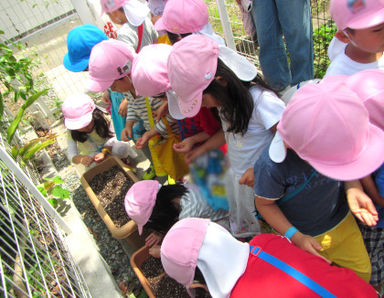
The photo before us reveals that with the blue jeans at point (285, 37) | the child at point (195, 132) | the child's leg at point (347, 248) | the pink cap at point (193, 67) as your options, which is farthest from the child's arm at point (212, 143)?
the blue jeans at point (285, 37)

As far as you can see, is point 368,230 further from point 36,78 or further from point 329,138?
point 36,78

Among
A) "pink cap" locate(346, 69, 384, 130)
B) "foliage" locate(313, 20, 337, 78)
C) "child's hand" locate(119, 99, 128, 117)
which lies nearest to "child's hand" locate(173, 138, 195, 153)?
"child's hand" locate(119, 99, 128, 117)

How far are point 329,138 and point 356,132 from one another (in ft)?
0.34

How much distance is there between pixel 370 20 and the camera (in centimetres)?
145

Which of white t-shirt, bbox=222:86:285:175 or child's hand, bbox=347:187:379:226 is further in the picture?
white t-shirt, bbox=222:86:285:175

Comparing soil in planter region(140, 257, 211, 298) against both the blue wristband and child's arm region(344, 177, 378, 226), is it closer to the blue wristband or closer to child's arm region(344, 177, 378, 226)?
the blue wristband

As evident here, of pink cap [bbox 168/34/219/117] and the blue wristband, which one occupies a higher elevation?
pink cap [bbox 168/34/219/117]

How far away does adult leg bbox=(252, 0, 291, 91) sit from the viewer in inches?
116

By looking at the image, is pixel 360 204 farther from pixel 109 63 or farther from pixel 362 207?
pixel 109 63

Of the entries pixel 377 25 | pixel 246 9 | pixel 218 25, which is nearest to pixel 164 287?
pixel 377 25

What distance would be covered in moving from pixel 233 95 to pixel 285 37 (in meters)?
1.90

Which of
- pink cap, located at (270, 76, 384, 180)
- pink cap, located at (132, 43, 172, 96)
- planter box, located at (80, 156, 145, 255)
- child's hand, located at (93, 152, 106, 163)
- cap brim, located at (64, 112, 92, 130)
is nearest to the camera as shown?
pink cap, located at (270, 76, 384, 180)

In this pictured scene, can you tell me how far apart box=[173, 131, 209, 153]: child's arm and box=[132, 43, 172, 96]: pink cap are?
1.45ft

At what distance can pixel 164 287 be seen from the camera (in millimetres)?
2123
